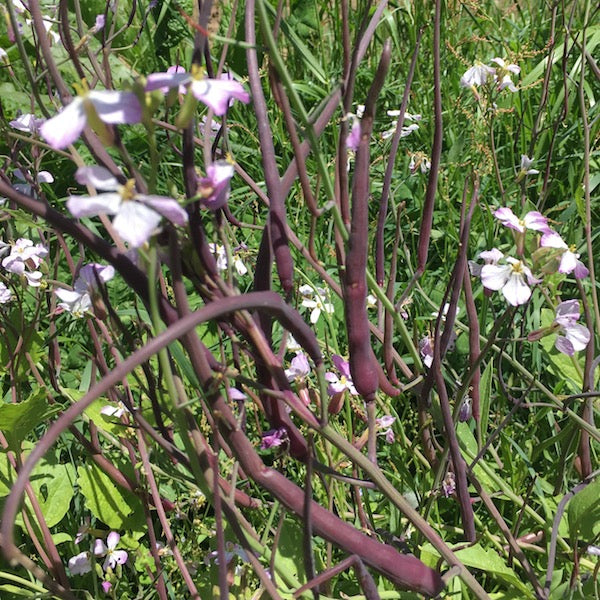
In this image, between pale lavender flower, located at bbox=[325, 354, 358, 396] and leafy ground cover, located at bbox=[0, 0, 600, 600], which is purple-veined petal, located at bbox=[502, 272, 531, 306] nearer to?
leafy ground cover, located at bbox=[0, 0, 600, 600]

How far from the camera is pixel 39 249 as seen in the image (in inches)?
39.7

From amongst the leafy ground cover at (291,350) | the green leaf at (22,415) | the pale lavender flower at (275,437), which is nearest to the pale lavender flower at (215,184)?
the leafy ground cover at (291,350)

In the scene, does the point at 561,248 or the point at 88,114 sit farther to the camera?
the point at 561,248

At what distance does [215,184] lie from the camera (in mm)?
462

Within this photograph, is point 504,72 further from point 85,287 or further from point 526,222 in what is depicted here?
point 85,287

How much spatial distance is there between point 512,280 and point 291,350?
14.1 inches

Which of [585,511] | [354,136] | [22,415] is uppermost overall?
[354,136]

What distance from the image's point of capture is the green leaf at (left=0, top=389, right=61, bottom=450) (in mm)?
814

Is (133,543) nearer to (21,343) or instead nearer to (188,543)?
(188,543)

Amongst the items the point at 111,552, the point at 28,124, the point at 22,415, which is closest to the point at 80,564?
the point at 111,552

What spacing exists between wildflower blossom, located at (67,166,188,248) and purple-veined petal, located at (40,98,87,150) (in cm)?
3

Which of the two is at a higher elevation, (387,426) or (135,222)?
(135,222)

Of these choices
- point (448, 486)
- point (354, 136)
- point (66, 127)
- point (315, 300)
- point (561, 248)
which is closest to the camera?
point (66, 127)

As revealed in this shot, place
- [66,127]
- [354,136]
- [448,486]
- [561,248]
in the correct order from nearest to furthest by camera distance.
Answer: [66,127] → [354,136] → [561,248] → [448,486]
